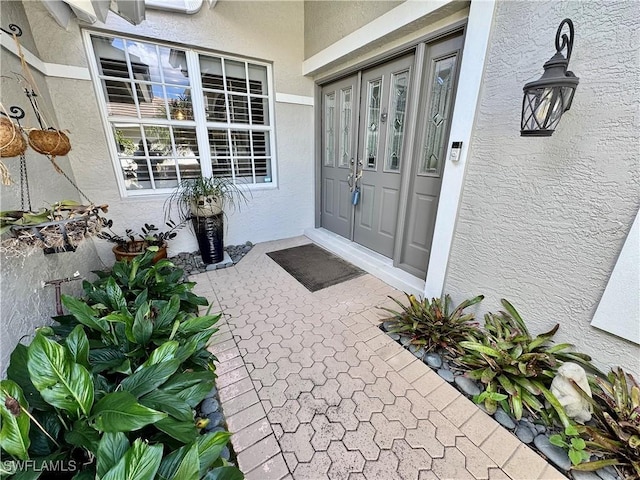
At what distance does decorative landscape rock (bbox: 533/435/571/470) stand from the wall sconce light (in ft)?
5.41

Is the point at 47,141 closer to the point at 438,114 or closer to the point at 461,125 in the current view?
the point at 461,125

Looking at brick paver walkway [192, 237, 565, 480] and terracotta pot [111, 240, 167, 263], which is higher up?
terracotta pot [111, 240, 167, 263]

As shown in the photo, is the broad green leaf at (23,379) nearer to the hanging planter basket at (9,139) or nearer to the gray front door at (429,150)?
the hanging planter basket at (9,139)

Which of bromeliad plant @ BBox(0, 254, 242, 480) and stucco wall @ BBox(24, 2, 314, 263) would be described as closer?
bromeliad plant @ BBox(0, 254, 242, 480)

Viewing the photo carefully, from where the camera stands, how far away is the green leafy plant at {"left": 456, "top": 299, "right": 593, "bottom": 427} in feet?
4.89

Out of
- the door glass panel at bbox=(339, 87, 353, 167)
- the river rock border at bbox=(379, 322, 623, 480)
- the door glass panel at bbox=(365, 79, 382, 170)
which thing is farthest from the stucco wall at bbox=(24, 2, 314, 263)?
the river rock border at bbox=(379, 322, 623, 480)

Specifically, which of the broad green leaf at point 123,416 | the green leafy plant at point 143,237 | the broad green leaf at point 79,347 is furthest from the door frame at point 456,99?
the green leafy plant at point 143,237

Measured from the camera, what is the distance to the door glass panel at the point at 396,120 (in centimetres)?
273

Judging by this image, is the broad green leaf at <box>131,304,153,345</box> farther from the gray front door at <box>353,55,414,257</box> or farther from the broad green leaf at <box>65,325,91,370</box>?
the gray front door at <box>353,55,414,257</box>

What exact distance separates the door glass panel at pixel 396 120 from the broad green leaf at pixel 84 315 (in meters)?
2.88

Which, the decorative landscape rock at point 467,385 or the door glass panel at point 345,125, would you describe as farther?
the door glass panel at point 345,125

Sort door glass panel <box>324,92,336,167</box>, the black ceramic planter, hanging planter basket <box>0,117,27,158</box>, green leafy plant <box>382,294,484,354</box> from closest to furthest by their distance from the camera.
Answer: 1. hanging planter basket <box>0,117,27,158</box>
2. green leafy plant <box>382,294,484,354</box>
3. the black ceramic planter
4. door glass panel <box>324,92,336,167</box>

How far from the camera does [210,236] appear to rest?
3.19 meters

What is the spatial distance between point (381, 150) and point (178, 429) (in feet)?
9.91
